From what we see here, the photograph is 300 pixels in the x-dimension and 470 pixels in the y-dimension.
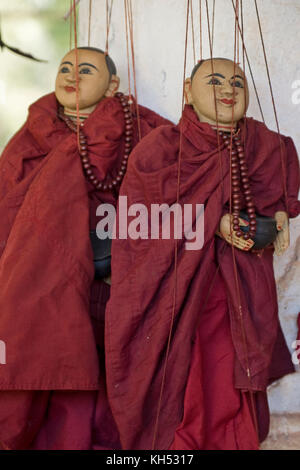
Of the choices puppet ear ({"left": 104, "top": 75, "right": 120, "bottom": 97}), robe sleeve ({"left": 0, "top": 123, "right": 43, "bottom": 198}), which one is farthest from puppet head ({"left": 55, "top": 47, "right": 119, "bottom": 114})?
robe sleeve ({"left": 0, "top": 123, "right": 43, "bottom": 198})

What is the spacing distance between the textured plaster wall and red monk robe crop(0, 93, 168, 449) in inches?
17.0

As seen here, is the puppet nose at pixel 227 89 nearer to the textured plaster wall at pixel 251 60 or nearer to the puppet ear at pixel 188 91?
the puppet ear at pixel 188 91

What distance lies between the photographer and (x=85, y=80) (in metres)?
2.13

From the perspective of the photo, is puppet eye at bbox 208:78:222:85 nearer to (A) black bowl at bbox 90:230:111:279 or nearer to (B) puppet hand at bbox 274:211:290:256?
(B) puppet hand at bbox 274:211:290:256

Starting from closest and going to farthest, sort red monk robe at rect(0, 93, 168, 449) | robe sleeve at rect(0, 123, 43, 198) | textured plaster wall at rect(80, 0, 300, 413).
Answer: red monk robe at rect(0, 93, 168, 449) < robe sleeve at rect(0, 123, 43, 198) < textured plaster wall at rect(80, 0, 300, 413)

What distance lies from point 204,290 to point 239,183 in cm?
30

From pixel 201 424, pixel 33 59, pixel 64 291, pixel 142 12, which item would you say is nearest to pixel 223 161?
pixel 64 291

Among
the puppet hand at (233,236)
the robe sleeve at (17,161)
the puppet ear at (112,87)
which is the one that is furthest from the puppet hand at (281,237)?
the robe sleeve at (17,161)

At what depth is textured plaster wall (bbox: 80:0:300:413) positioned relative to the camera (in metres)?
2.39

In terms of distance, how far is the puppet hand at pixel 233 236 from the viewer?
1.93 meters

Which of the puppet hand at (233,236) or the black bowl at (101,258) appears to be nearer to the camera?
the puppet hand at (233,236)

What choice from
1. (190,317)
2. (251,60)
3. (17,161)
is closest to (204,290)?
(190,317)

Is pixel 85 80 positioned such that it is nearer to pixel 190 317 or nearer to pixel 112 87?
pixel 112 87
